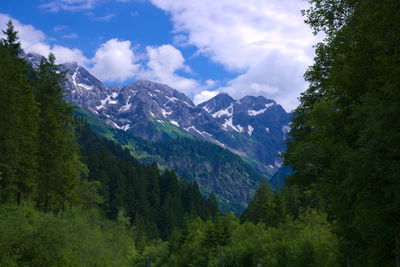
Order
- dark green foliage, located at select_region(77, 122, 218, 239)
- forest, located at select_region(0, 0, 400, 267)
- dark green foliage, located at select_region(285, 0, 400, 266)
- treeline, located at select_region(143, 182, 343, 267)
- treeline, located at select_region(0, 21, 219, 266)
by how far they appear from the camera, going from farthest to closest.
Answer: dark green foliage, located at select_region(77, 122, 218, 239) → treeline, located at select_region(143, 182, 343, 267) → treeline, located at select_region(0, 21, 219, 266) → forest, located at select_region(0, 0, 400, 267) → dark green foliage, located at select_region(285, 0, 400, 266)

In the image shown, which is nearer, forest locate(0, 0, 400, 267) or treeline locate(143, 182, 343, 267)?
forest locate(0, 0, 400, 267)

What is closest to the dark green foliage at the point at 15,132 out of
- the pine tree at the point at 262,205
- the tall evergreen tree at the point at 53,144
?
the tall evergreen tree at the point at 53,144

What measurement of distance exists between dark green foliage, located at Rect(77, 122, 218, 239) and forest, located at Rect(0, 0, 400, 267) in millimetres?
49423

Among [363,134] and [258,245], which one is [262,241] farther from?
[363,134]

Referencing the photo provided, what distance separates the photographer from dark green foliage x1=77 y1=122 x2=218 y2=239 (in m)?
118

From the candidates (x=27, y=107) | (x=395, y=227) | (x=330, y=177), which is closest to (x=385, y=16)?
(x=395, y=227)

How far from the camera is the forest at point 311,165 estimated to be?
41.5ft

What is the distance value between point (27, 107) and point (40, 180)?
8.29 m

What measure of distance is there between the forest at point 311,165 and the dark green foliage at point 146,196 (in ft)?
162

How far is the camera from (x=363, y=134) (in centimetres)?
1287

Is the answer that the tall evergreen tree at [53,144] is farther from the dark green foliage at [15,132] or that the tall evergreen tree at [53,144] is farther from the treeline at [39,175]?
the dark green foliage at [15,132]

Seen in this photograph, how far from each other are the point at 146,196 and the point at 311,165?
115 m

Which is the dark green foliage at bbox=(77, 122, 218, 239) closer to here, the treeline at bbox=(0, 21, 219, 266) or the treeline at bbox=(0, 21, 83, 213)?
the treeline at bbox=(0, 21, 219, 266)

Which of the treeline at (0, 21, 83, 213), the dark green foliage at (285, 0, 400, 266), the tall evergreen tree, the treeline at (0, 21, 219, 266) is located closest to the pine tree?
the treeline at (0, 21, 219, 266)
